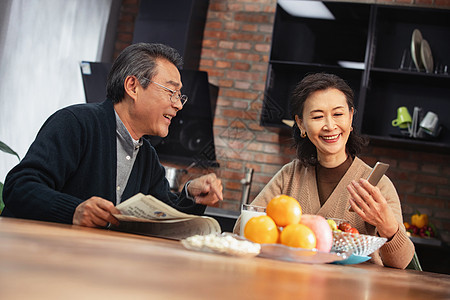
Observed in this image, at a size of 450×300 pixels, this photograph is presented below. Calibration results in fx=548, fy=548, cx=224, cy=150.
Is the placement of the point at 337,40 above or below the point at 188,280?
above

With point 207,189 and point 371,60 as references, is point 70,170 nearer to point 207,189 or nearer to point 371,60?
point 207,189

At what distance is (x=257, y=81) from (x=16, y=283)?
4.24 meters

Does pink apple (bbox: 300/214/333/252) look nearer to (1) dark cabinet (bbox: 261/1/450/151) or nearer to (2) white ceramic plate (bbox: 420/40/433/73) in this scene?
(1) dark cabinet (bbox: 261/1/450/151)

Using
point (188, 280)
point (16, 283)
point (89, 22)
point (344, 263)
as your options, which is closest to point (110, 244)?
point (188, 280)

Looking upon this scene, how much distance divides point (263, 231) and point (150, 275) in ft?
1.93

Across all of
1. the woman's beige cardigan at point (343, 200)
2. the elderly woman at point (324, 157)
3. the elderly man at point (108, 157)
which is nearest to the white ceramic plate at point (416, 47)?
the elderly woman at point (324, 157)

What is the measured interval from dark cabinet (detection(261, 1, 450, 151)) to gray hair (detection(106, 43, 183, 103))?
217cm

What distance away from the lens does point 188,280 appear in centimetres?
68

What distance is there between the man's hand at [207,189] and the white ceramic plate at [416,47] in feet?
8.94

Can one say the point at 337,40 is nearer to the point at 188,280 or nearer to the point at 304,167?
the point at 304,167

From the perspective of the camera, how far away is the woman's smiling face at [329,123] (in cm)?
209

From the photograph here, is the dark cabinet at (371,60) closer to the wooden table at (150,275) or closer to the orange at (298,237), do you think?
the orange at (298,237)

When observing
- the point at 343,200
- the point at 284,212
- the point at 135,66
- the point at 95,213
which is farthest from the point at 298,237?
the point at 135,66

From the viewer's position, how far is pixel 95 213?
4.57 feet
